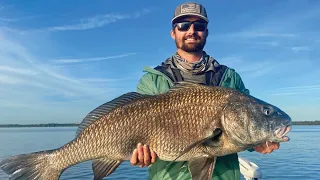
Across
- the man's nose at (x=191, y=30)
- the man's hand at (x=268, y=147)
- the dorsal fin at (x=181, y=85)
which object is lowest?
the man's hand at (x=268, y=147)

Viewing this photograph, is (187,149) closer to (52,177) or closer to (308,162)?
(52,177)

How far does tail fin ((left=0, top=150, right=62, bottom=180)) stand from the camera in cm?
462

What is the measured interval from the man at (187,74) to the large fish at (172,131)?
20 centimetres

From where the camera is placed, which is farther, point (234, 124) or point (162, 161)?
point (162, 161)

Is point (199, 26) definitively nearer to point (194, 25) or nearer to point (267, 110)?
point (194, 25)

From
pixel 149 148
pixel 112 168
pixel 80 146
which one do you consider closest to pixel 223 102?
pixel 149 148

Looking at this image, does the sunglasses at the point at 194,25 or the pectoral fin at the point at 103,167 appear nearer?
the pectoral fin at the point at 103,167

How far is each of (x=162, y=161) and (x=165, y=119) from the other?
2.27ft

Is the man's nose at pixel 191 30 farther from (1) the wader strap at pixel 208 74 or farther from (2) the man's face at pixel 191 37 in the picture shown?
(1) the wader strap at pixel 208 74

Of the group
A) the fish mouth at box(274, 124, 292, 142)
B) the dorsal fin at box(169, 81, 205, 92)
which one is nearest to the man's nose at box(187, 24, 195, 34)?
the dorsal fin at box(169, 81, 205, 92)

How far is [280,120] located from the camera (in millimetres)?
4586

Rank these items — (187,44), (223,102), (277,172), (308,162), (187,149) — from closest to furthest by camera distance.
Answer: (187,149) → (223,102) → (187,44) → (277,172) → (308,162)

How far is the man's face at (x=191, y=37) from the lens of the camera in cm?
537

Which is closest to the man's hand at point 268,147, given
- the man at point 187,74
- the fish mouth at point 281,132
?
the man at point 187,74
